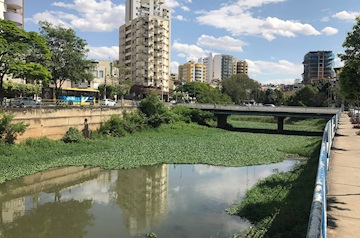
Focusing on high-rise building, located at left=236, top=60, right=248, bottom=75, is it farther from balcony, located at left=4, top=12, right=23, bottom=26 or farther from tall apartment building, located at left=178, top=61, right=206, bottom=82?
balcony, located at left=4, top=12, right=23, bottom=26

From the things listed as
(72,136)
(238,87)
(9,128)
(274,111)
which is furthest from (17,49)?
(238,87)

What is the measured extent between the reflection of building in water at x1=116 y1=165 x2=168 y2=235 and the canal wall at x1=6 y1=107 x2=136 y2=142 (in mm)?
12209

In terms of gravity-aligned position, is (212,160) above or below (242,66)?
below

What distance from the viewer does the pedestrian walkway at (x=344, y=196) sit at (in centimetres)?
629

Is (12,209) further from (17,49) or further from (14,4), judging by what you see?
(14,4)

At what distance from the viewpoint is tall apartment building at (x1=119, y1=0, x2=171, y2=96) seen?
3580 inches

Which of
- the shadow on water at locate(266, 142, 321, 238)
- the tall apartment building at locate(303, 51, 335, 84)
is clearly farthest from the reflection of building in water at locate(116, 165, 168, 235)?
the tall apartment building at locate(303, 51, 335, 84)

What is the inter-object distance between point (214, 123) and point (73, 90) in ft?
92.6

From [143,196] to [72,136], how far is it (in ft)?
58.6

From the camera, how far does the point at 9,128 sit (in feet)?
86.5

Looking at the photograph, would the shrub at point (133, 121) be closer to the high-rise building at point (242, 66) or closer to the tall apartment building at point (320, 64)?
the tall apartment building at point (320, 64)

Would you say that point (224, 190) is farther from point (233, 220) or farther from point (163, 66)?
point (163, 66)

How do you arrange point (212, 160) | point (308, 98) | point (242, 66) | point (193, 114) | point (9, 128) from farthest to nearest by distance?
point (242, 66) < point (308, 98) < point (193, 114) < point (212, 160) < point (9, 128)

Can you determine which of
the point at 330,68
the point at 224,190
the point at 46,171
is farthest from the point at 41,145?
the point at 330,68
